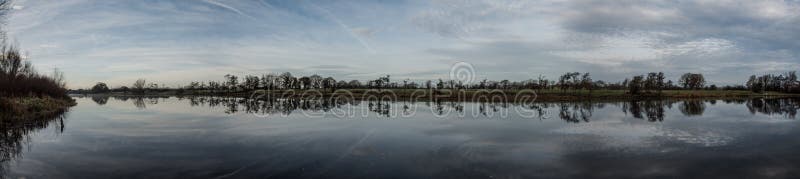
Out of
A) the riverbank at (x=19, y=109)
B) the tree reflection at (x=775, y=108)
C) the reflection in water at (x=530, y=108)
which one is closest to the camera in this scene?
the riverbank at (x=19, y=109)

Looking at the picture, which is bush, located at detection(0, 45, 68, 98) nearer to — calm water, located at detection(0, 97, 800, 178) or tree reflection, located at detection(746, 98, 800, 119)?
calm water, located at detection(0, 97, 800, 178)

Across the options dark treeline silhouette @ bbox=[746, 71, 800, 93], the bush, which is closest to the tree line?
dark treeline silhouette @ bbox=[746, 71, 800, 93]

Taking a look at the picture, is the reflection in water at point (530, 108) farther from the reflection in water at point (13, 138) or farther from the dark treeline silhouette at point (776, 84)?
the dark treeline silhouette at point (776, 84)

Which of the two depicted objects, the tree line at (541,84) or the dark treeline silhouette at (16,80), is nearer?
the dark treeline silhouette at (16,80)

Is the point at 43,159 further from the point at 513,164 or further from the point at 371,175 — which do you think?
the point at 513,164

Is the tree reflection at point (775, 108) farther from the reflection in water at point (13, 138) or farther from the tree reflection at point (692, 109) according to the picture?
the reflection in water at point (13, 138)

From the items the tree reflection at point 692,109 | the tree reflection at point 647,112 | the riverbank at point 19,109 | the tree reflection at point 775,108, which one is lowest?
Result: the tree reflection at point 775,108

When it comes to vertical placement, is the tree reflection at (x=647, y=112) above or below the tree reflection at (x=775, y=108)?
above

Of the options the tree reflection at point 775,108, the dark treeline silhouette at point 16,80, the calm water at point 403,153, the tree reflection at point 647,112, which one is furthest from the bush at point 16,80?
the tree reflection at point 775,108

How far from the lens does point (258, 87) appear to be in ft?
418

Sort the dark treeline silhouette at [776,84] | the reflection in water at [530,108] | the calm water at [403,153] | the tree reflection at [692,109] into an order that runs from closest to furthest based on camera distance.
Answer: the calm water at [403,153]
the reflection in water at [530,108]
the tree reflection at [692,109]
the dark treeline silhouette at [776,84]

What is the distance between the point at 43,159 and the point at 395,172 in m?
10.5

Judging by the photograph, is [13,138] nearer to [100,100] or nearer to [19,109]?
[19,109]

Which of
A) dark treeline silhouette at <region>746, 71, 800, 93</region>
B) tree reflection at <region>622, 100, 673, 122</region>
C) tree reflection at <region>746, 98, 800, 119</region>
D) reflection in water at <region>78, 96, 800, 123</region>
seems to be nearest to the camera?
tree reflection at <region>622, 100, 673, 122</region>
